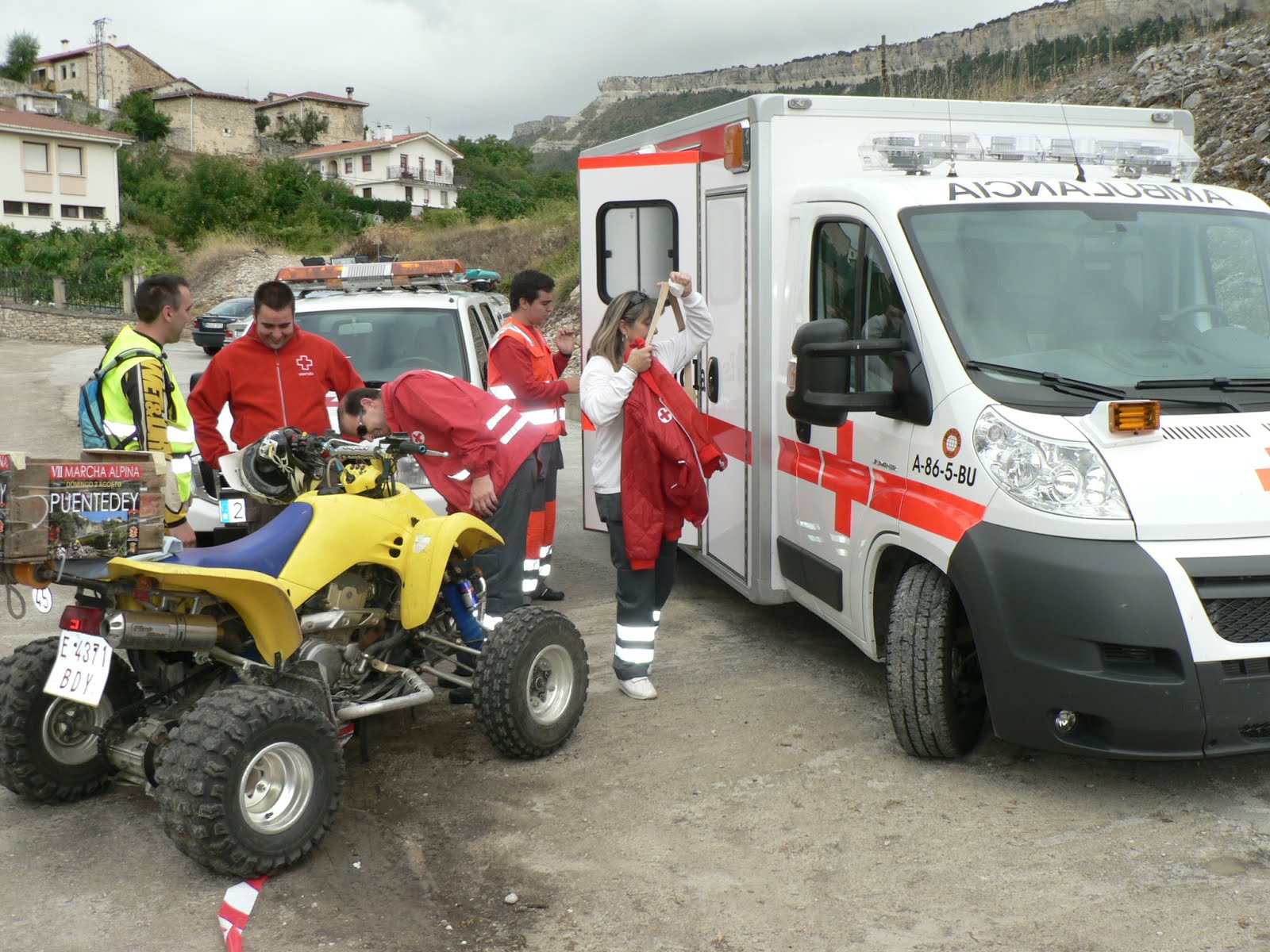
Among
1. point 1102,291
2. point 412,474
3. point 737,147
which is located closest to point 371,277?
point 412,474

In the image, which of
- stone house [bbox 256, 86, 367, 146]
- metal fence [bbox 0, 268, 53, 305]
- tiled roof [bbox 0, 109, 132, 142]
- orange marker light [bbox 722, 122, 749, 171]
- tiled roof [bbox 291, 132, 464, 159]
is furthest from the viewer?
stone house [bbox 256, 86, 367, 146]

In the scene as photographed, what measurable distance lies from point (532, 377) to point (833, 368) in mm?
2522

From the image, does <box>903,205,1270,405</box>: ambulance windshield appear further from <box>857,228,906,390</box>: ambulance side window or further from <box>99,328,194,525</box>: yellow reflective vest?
<box>99,328,194,525</box>: yellow reflective vest

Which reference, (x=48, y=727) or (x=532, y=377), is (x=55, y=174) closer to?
(x=532, y=377)

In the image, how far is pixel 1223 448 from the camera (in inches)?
156

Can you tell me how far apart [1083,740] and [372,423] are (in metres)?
2.88

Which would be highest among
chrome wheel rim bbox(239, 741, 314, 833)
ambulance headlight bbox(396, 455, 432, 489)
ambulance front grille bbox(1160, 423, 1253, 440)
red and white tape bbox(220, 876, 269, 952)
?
ambulance front grille bbox(1160, 423, 1253, 440)

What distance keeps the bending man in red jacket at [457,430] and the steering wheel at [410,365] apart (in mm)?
2606

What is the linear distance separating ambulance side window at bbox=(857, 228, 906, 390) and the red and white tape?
9.43ft

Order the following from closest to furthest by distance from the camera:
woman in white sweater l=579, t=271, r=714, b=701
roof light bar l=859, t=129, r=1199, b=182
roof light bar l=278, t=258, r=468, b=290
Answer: woman in white sweater l=579, t=271, r=714, b=701
roof light bar l=859, t=129, r=1199, b=182
roof light bar l=278, t=258, r=468, b=290

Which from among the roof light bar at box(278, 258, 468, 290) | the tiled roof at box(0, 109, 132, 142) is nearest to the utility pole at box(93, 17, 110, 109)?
the tiled roof at box(0, 109, 132, 142)

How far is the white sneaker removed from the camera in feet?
18.0

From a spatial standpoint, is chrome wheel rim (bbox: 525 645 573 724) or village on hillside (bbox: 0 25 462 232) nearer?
chrome wheel rim (bbox: 525 645 573 724)

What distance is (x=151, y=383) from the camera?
493 centimetres
